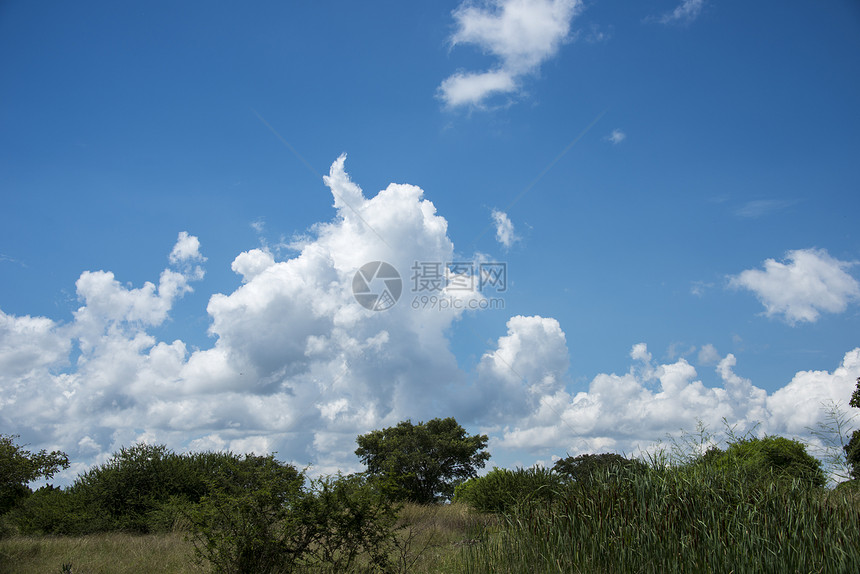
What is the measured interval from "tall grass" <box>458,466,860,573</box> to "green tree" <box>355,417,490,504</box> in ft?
63.6

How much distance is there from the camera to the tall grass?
7117 mm

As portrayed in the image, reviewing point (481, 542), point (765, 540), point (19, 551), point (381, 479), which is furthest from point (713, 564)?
point (19, 551)

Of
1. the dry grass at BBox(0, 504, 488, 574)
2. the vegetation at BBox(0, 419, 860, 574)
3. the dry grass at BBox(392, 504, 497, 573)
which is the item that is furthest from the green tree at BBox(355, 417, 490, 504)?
the vegetation at BBox(0, 419, 860, 574)

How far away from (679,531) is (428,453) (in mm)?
22385

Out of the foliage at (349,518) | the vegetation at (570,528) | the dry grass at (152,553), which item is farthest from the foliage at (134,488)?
the foliage at (349,518)

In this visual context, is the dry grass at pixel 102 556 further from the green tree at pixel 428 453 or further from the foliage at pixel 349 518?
the green tree at pixel 428 453

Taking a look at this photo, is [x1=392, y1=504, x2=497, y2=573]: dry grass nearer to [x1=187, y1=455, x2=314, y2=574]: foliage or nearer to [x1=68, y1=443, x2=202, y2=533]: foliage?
[x1=187, y1=455, x2=314, y2=574]: foliage

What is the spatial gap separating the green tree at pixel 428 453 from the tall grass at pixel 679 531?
19.4 meters

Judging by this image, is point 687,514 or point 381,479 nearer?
point 687,514

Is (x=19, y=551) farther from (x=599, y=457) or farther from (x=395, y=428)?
(x=599, y=457)

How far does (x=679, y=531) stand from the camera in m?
8.10

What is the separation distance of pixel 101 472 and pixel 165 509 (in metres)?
4.06

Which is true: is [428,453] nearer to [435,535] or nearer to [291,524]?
[435,535]

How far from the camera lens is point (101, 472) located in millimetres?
20734
